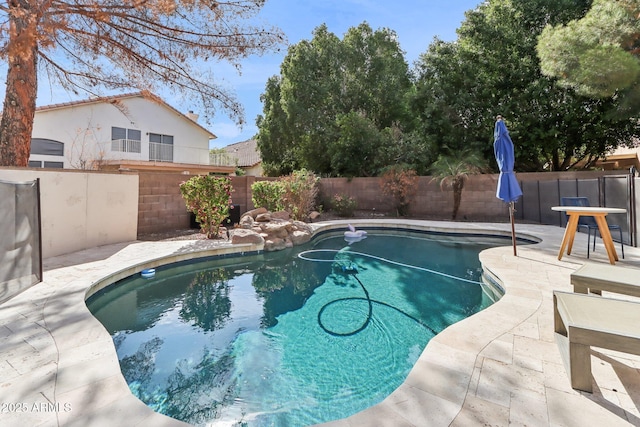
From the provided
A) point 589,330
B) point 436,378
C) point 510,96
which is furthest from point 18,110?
point 510,96

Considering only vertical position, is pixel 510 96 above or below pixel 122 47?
above

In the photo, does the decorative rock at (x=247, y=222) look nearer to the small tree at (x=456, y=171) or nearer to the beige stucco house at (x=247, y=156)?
the small tree at (x=456, y=171)

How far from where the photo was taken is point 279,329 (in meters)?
3.89

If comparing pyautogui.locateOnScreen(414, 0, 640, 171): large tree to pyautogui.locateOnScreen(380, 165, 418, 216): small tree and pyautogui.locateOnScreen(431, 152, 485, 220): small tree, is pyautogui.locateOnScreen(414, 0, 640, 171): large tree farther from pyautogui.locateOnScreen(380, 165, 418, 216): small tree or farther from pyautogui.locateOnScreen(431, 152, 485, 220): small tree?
pyautogui.locateOnScreen(380, 165, 418, 216): small tree

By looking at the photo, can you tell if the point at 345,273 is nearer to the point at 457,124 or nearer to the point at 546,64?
the point at 546,64

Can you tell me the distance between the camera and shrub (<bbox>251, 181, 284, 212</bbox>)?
10.6 m

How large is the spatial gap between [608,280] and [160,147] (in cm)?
1979

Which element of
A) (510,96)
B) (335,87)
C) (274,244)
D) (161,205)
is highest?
(335,87)

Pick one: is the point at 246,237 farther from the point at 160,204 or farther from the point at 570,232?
the point at 570,232

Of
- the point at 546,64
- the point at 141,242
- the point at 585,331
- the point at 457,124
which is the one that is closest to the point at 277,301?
the point at 585,331

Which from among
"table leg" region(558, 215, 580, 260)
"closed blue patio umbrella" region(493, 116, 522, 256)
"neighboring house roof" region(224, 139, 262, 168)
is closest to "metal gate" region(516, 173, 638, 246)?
"table leg" region(558, 215, 580, 260)

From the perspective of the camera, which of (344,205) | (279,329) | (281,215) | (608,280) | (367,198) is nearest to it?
(608,280)

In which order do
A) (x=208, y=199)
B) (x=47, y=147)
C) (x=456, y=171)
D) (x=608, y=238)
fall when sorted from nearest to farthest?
(x=608, y=238), (x=208, y=199), (x=456, y=171), (x=47, y=147)

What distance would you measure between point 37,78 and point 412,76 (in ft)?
55.1
